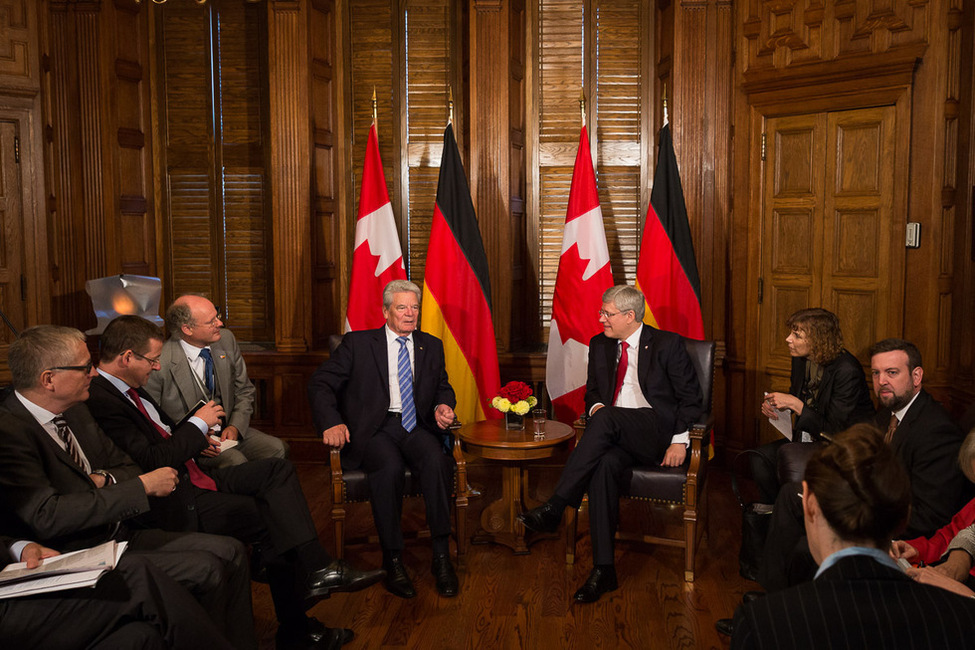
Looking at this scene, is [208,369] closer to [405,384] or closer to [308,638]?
[405,384]

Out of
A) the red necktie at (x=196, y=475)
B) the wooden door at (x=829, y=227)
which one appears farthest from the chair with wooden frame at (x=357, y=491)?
the wooden door at (x=829, y=227)

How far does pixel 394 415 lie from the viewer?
4281 mm

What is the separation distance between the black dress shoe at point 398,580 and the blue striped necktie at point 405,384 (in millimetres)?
671

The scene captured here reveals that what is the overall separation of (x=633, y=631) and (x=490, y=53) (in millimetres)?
3694

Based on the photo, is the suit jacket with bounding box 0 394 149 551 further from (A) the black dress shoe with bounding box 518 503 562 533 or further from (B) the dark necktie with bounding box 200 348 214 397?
(A) the black dress shoe with bounding box 518 503 562 533

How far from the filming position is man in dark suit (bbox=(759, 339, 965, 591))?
120 inches

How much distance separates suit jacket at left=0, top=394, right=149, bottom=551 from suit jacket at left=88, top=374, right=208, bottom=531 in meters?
0.37

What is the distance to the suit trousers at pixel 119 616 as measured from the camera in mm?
2254

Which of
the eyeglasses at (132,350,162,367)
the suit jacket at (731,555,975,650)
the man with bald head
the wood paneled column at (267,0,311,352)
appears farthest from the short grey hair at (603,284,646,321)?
the suit jacket at (731,555,975,650)

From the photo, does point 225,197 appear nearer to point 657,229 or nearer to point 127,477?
point 657,229

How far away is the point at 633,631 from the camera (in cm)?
340

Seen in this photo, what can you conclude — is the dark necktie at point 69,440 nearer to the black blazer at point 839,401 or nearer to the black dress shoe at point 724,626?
→ the black dress shoe at point 724,626

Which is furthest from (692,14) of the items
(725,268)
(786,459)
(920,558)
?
(920,558)

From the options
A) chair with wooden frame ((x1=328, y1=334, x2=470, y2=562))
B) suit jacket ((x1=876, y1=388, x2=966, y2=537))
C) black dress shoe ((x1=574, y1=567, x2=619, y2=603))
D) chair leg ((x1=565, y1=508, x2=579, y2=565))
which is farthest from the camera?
chair leg ((x1=565, y1=508, x2=579, y2=565))
